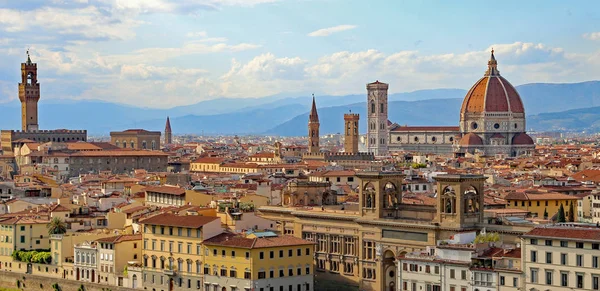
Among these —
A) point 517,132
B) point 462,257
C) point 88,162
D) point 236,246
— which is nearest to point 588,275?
point 462,257

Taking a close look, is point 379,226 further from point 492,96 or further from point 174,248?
point 492,96

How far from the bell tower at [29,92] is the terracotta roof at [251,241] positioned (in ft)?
344

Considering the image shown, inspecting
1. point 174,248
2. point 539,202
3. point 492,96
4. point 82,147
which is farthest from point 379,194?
point 492,96

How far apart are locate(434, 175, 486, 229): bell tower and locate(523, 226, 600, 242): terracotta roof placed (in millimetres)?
5459

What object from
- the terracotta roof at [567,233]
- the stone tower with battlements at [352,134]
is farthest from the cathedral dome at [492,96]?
the terracotta roof at [567,233]

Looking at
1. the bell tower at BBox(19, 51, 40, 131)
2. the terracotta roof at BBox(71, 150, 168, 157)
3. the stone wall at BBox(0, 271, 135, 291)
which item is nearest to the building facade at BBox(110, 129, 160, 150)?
the bell tower at BBox(19, 51, 40, 131)

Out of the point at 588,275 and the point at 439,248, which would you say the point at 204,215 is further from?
the point at 588,275

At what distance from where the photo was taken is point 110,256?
5334 centimetres

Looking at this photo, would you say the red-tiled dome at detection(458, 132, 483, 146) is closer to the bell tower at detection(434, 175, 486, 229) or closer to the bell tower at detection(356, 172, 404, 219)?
the bell tower at detection(356, 172, 404, 219)

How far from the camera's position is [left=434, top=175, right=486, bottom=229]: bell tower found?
46.8m

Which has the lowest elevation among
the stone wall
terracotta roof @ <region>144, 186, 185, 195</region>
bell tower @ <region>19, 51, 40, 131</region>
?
the stone wall

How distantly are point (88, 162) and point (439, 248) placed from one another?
3377 inches

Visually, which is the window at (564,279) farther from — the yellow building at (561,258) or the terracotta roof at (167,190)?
the terracotta roof at (167,190)

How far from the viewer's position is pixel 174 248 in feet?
168
